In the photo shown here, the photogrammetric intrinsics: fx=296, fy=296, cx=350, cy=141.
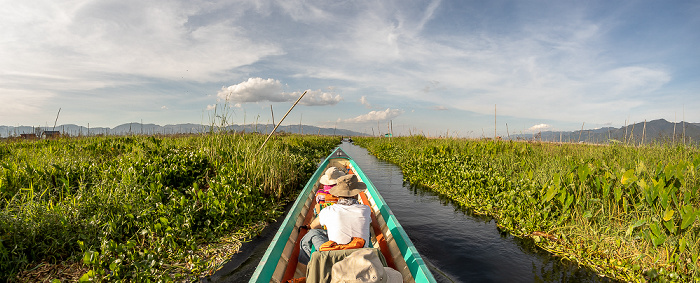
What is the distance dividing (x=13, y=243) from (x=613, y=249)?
8.38 m

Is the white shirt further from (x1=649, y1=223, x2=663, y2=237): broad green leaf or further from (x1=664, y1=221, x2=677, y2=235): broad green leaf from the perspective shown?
(x1=664, y1=221, x2=677, y2=235): broad green leaf

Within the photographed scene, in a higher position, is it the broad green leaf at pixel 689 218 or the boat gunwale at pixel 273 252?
the broad green leaf at pixel 689 218

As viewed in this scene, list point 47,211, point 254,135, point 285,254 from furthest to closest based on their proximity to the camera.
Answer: point 254,135
point 47,211
point 285,254

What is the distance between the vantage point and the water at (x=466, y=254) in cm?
432

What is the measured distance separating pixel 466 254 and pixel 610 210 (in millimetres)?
2502

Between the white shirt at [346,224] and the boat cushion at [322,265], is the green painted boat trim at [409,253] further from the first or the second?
the boat cushion at [322,265]

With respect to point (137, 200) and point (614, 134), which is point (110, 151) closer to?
point (137, 200)

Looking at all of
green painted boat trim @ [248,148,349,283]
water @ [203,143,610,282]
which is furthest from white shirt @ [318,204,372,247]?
water @ [203,143,610,282]

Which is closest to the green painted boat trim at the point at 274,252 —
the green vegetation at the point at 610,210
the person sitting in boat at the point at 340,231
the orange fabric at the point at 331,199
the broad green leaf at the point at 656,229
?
the person sitting in boat at the point at 340,231

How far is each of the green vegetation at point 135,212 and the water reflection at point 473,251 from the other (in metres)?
3.33

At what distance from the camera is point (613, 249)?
4438 mm

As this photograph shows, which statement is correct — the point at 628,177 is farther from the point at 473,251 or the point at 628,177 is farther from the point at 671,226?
the point at 473,251

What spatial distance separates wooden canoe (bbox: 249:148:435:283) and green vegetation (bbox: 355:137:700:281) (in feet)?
9.86

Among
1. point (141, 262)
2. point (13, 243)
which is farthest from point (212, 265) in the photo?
point (13, 243)
